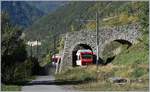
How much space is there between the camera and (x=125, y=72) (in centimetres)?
3148

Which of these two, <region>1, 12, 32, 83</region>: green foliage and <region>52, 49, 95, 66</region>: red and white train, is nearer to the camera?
<region>1, 12, 32, 83</region>: green foliage

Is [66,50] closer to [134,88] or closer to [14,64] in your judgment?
[14,64]

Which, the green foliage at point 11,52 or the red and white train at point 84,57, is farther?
the red and white train at point 84,57

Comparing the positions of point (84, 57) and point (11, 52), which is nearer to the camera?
point (11, 52)

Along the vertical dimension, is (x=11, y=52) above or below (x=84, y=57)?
below

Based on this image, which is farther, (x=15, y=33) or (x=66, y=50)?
(x=66, y=50)

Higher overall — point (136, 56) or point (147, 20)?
point (147, 20)

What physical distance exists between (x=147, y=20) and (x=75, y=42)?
16.2m

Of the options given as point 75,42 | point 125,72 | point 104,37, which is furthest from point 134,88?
point 75,42

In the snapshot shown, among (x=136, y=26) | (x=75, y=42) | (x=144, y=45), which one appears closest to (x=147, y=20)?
(x=144, y=45)

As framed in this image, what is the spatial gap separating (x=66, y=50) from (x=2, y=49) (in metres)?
27.5

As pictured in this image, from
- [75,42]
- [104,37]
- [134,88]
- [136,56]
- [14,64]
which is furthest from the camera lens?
[75,42]

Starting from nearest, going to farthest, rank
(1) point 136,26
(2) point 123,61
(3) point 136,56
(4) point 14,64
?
(4) point 14,64
(3) point 136,56
(2) point 123,61
(1) point 136,26

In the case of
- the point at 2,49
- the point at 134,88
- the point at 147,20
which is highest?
the point at 147,20
